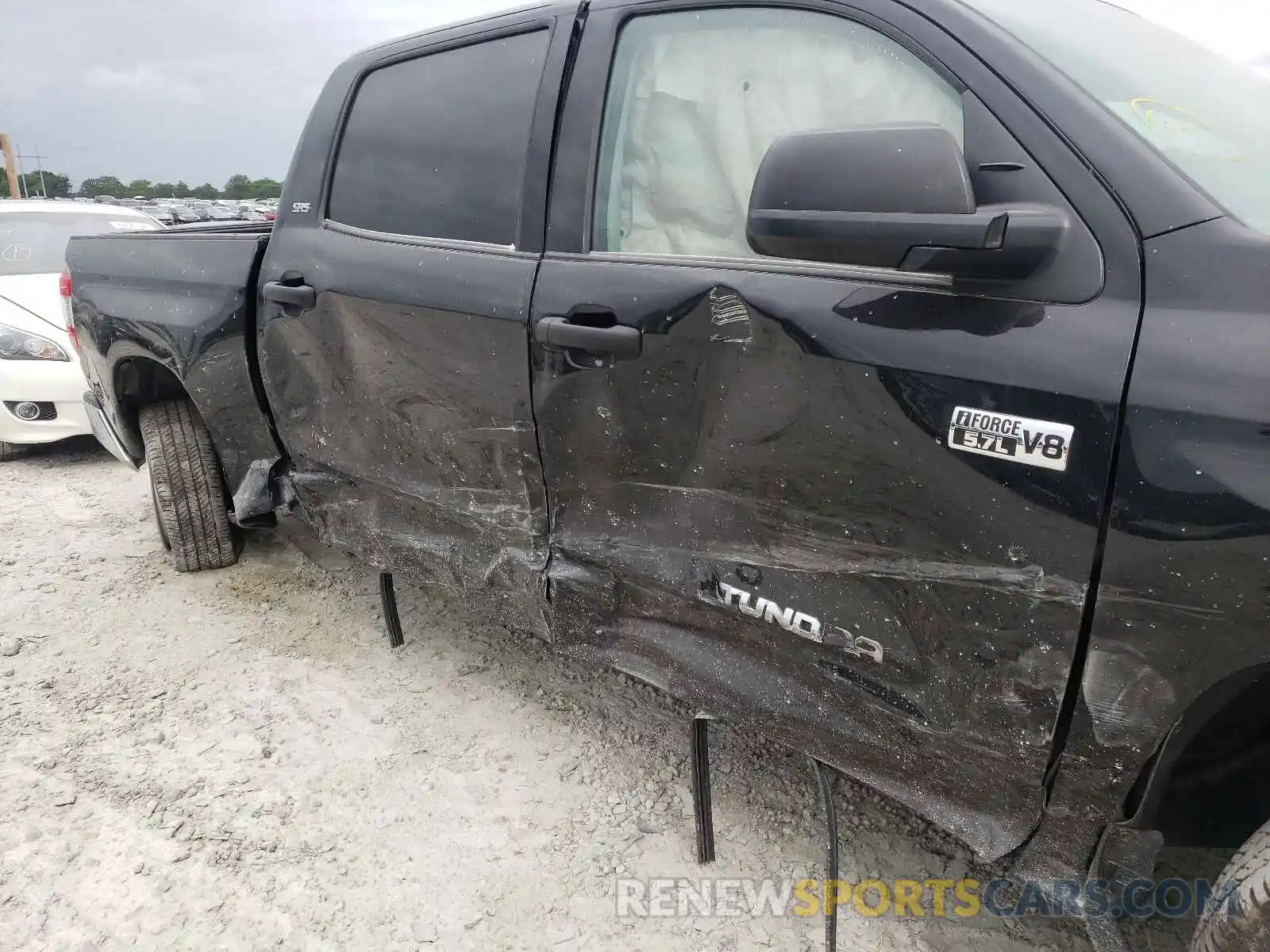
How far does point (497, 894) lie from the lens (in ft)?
6.38

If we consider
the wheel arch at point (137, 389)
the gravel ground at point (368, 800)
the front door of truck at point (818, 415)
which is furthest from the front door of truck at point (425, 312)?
the wheel arch at point (137, 389)

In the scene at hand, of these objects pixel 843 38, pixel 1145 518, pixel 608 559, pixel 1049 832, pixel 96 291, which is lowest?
pixel 1049 832

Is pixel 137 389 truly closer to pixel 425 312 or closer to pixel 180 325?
pixel 180 325

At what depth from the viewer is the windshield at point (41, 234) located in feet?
18.4

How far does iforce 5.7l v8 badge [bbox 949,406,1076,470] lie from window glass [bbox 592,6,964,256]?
50 cm

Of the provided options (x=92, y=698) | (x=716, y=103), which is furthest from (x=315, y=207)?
(x=92, y=698)

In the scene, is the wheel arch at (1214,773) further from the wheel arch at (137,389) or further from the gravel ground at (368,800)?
the wheel arch at (137,389)

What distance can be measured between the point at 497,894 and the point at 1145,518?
60.6 inches

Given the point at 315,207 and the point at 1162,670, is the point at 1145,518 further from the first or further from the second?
the point at 315,207

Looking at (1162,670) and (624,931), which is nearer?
(1162,670)

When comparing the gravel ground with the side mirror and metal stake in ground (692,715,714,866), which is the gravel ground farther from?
the side mirror

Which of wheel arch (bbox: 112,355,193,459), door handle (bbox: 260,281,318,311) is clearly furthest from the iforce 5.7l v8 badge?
wheel arch (bbox: 112,355,193,459)

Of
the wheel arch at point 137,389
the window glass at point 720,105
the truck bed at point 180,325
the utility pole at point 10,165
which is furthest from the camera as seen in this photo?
the utility pole at point 10,165

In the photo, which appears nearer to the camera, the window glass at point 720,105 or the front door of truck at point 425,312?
the window glass at point 720,105
